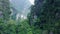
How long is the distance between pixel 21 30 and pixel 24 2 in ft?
119

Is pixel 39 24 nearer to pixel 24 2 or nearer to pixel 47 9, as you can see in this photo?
pixel 47 9

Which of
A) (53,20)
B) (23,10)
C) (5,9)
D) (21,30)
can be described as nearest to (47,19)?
(53,20)

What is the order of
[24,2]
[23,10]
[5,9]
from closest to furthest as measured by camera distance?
[5,9], [23,10], [24,2]

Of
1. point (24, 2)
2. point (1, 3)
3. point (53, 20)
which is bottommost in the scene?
point (53, 20)

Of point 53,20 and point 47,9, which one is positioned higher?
point 47,9

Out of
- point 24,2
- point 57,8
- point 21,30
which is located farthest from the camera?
point 24,2

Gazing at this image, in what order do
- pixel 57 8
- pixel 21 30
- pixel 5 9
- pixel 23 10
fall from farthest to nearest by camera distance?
1. pixel 23 10
2. pixel 5 9
3. pixel 21 30
4. pixel 57 8

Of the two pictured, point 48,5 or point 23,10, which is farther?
point 23,10

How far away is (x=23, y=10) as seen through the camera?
48094 mm

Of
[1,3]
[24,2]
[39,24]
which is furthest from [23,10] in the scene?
[39,24]

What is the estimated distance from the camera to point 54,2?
14930 millimetres

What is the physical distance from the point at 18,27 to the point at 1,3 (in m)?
5.19

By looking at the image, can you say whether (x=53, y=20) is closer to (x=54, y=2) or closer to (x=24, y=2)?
(x=54, y=2)

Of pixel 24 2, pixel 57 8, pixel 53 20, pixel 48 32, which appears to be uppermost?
pixel 24 2
